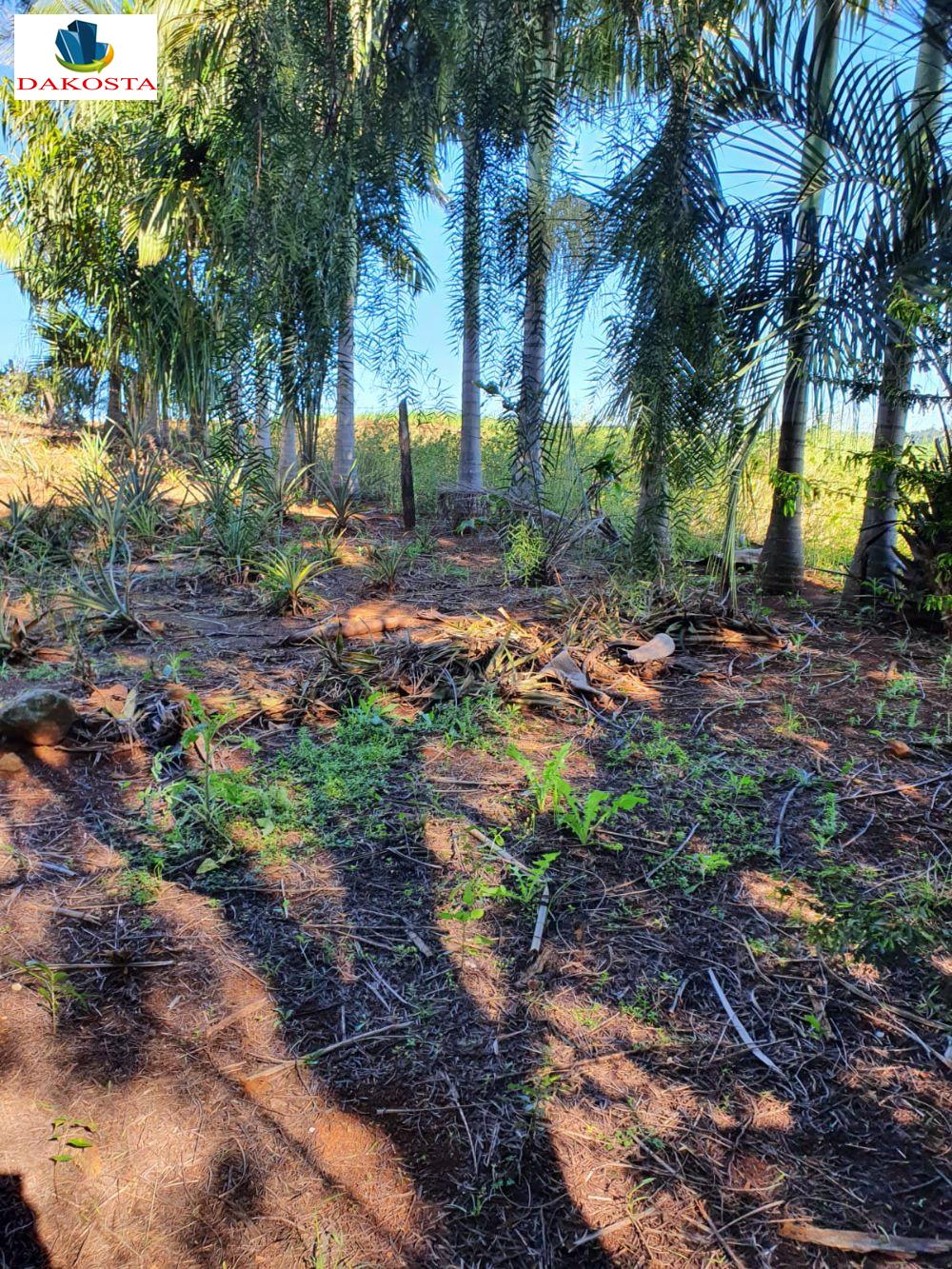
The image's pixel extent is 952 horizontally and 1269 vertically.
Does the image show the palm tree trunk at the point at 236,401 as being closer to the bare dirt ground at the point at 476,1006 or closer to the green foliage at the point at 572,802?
the bare dirt ground at the point at 476,1006

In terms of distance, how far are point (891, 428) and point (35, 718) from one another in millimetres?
4619

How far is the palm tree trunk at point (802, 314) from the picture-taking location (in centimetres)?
379

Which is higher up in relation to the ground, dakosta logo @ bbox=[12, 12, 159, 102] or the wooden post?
dakosta logo @ bbox=[12, 12, 159, 102]

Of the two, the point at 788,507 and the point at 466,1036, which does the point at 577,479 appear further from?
the point at 466,1036

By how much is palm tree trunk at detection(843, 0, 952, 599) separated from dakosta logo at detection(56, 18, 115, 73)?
5728 millimetres

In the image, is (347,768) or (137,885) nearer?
(137,885)

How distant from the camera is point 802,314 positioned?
381 cm

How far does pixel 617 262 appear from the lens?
13.3ft

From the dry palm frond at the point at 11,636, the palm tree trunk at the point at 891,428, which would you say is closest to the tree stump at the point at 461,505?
the palm tree trunk at the point at 891,428

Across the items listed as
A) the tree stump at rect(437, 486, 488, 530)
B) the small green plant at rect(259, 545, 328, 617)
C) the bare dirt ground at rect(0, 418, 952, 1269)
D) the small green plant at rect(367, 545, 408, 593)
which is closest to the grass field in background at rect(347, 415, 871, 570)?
the tree stump at rect(437, 486, 488, 530)

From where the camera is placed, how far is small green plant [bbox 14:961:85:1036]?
1573mm

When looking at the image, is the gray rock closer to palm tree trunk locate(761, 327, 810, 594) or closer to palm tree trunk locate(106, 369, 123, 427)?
palm tree trunk locate(761, 327, 810, 594)

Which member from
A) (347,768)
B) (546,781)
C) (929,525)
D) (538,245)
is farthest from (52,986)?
(929,525)

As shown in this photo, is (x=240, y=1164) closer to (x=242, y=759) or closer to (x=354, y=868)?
(x=354, y=868)
